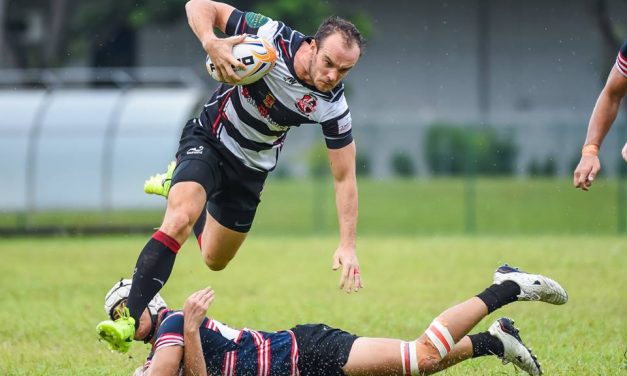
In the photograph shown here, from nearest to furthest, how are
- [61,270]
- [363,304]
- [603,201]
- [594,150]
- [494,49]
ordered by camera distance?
[594,150] → [363,304] → [61,270] → [603,201] → [494,49]

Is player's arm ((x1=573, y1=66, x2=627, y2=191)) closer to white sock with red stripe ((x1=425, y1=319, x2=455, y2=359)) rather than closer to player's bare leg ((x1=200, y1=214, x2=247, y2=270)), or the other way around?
white sock with red stripe ((x1=425, y1=319, x2=455, y2=359))

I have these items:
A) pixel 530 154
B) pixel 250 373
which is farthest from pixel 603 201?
pixel 250 373

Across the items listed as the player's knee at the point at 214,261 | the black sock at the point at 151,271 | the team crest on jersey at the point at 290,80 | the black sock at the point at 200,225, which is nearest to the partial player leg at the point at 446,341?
the black sock at the point at 151,271

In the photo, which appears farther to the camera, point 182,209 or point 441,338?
point 182,209

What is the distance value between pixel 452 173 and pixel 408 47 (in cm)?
1254

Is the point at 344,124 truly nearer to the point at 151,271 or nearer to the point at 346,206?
the point at 346,206

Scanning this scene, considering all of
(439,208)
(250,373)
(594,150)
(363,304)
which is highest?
(594,150)

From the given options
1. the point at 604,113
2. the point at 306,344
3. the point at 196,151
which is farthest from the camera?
the point at 196,151

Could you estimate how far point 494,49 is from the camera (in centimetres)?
3438

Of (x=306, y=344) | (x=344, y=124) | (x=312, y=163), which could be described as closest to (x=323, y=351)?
(x=306, y=344)

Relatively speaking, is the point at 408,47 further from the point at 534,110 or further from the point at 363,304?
the point at 363,304

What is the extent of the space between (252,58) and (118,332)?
1.85m

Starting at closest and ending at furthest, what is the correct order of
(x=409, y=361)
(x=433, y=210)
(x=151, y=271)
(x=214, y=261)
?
(x=409, y=361) → (x=151, y=271) → (x=214, y=261) → (x=433, y=210)

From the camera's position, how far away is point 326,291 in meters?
12.3
